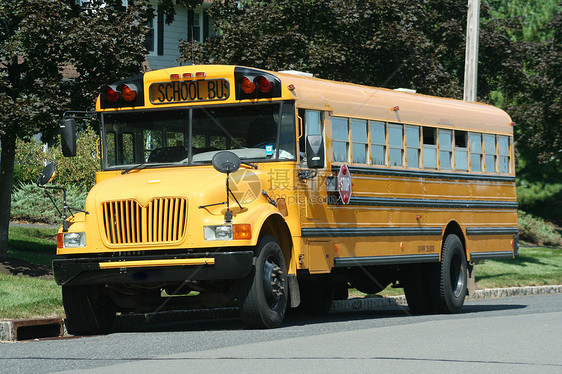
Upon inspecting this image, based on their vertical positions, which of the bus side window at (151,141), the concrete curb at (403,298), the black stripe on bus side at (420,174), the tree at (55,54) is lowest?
the concrete curb at (403,298)

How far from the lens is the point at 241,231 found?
34.7ft

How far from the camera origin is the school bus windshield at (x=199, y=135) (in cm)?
1169

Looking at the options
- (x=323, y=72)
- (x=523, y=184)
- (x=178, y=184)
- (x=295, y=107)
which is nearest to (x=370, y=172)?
(x=295, y=107)

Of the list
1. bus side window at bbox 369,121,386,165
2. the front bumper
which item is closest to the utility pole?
bus side window at bbox 369,121,386,165

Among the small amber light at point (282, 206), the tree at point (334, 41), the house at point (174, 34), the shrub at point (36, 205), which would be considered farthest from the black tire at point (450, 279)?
the house at point (174, 34)

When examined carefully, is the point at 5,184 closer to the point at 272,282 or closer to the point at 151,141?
the point at 151,141

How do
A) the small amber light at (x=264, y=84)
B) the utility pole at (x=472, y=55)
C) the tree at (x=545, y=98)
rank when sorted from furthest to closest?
the tree at (x=545, y=98)
the utility pole at (x=472, y=55)
the small amber light at (x=264, y=84)

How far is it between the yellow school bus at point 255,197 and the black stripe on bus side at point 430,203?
28 mm

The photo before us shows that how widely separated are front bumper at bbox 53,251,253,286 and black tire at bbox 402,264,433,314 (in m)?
5.04

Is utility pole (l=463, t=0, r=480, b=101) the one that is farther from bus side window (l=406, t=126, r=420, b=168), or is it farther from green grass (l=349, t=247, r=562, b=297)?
bus side window (l=406, t=126, r=420, b=168)

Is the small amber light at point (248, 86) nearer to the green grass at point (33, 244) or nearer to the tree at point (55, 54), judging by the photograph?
the tree at point (55, 54)

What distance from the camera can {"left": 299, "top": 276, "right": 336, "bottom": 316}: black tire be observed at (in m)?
15.0

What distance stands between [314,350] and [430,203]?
5.98m

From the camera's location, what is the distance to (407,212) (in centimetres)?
1398
